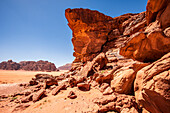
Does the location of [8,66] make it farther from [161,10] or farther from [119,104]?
[161,10]

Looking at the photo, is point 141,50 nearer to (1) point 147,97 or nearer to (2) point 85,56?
(1) point 147,97

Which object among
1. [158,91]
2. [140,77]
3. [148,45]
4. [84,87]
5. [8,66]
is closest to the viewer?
[158,91]

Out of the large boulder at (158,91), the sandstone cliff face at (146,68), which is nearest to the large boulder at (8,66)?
the sandstone cliff face at (146,68)

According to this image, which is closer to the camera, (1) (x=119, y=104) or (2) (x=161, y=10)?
(1) (x=119, y=104)

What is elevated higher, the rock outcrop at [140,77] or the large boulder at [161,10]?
the large boulder at [161,10]

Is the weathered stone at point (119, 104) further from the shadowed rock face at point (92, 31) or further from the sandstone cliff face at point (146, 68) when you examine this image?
the shadowed rock face at point (92, 31)

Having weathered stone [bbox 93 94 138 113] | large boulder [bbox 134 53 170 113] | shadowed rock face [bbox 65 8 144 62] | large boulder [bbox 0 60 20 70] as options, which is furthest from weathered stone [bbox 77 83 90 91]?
large boulder [bbox 0 60 20 70]

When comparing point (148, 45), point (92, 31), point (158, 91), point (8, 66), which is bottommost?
point (158, 91)

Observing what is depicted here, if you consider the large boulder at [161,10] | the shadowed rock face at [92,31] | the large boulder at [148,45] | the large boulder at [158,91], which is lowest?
the large boulder at [158,91]

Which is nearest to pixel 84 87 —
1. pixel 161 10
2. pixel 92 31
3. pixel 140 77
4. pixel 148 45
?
pixel 140 77

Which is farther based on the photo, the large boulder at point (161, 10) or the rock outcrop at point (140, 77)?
the large boulder at point (161, 10)

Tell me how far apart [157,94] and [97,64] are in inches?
333

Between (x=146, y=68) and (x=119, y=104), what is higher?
(x=146, y=68)

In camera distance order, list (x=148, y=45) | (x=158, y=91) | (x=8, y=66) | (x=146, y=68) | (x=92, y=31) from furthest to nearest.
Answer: (x=8, y=66), (x=92, y=31), (x=148, y=45), (x=146, y=68), (x=158, y=91)
